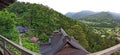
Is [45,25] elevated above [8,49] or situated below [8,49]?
below

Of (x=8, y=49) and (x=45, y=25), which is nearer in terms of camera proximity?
(x=8, y=49)

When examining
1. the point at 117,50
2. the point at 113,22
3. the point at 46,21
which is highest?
the point at 117,50

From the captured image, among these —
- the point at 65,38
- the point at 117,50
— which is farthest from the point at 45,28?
the point at 117,50

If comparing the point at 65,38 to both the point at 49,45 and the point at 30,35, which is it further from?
the point at 30,35

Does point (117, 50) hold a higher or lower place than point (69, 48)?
higher

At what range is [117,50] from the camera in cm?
237

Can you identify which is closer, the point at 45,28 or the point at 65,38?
the point at 65,38

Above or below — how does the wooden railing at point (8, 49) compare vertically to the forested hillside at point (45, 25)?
above

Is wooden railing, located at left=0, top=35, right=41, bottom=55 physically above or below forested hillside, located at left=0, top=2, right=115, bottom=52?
above

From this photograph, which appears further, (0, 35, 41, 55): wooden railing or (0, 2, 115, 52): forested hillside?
(0, 2, 115, 52): forested hillside

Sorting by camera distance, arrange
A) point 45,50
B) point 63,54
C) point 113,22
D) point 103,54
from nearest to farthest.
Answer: point 103,54 → point 63,54 → point 45,50 → point 113,22

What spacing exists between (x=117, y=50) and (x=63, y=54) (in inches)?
712

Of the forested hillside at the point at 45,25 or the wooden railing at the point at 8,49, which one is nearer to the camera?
the wooden railing at the point at 8,49

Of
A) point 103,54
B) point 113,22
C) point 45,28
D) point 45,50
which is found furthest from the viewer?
point 113,22
